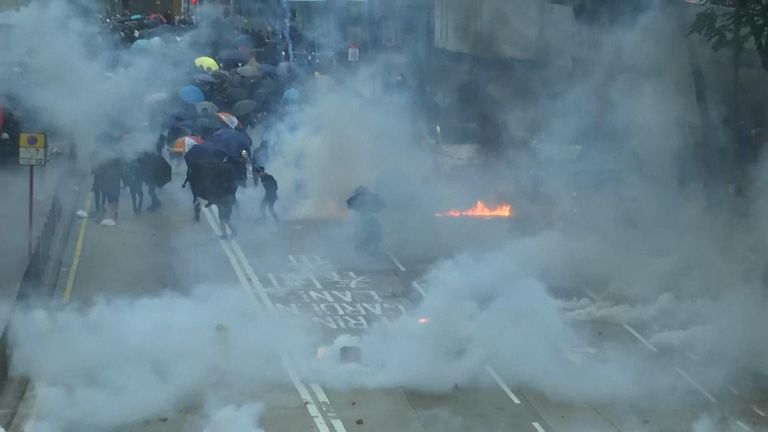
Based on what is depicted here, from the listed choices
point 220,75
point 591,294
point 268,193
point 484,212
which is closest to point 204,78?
point 220,75

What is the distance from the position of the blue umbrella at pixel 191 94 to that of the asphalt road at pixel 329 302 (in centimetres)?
206

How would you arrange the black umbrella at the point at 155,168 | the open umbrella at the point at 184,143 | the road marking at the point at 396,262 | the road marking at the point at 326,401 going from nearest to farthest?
the road marking at the point at 326,401
the road marking at the point at 396,262
the black umbrella at the point at 155,168
the open umbrella at the point at 184,143

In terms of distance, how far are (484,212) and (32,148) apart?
707cm

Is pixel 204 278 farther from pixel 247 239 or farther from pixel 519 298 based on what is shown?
pixel 519 298

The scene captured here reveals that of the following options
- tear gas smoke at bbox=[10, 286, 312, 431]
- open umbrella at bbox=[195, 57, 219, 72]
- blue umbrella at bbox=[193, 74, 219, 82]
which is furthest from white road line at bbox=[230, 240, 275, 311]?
open umbrella at bbox=[195, 57, 219, 72]

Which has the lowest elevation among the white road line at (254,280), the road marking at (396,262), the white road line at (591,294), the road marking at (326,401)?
the white road line at (254,280)

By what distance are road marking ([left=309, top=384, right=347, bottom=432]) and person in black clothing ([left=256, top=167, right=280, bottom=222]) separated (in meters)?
9.42

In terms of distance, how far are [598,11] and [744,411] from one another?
767 cm

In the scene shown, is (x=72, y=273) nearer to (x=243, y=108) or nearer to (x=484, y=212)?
(x=484, y=212)

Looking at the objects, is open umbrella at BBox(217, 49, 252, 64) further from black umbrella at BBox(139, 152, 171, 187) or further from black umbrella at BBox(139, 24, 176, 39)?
black umbrella at BBox(139, 152, 171, 187)

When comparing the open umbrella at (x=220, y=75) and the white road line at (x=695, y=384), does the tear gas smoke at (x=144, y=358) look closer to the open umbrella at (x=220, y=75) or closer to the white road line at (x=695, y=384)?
the white road line at (x=695, y=384)

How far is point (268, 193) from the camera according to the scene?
2231cm

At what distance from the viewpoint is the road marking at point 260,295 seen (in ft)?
39.8

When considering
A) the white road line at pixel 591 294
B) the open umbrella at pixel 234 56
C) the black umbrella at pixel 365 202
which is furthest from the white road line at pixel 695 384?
the open umbrella at pixel 234 56
